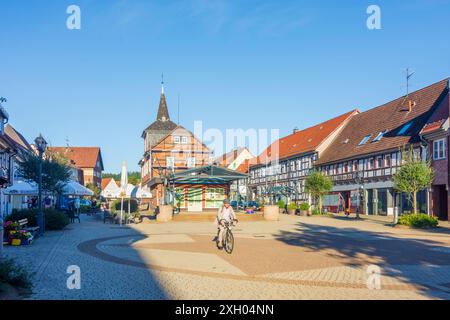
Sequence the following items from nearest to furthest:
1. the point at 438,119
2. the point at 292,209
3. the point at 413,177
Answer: the point at 413,177, the point at 438,119, the point at 292,209

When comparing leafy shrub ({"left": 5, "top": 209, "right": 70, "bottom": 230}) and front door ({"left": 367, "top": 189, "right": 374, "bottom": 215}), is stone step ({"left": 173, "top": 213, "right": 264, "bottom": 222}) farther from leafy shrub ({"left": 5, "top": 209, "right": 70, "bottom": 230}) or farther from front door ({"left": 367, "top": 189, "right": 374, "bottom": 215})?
front door ({"left": 367, "top": 189, "right": 374, "bottom": 215})

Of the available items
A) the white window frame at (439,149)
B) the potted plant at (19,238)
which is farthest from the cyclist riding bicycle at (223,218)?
the white window frame at (439,149)

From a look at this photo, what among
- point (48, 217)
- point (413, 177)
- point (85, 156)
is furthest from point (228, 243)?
point (85, 156)

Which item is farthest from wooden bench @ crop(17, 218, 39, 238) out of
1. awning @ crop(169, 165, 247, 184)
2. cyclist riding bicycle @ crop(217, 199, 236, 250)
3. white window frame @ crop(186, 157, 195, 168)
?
white window frame @ crop(186, 157, 195, 168)

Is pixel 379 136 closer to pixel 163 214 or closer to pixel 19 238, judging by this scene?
pixel 163 214

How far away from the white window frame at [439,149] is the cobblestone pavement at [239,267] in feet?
49.0

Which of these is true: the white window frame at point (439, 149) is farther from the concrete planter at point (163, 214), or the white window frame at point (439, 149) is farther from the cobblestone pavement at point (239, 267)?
the concrete planter at point (163, 214)

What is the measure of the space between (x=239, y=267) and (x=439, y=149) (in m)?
25.5

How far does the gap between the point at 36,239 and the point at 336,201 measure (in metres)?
35.8

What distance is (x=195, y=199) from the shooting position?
139 feet

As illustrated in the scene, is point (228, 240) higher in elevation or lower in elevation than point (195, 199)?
lower

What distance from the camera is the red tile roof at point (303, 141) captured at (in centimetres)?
5588

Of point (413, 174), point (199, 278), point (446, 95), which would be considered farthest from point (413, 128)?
point (199, 278)

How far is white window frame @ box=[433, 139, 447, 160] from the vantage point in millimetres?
32406
